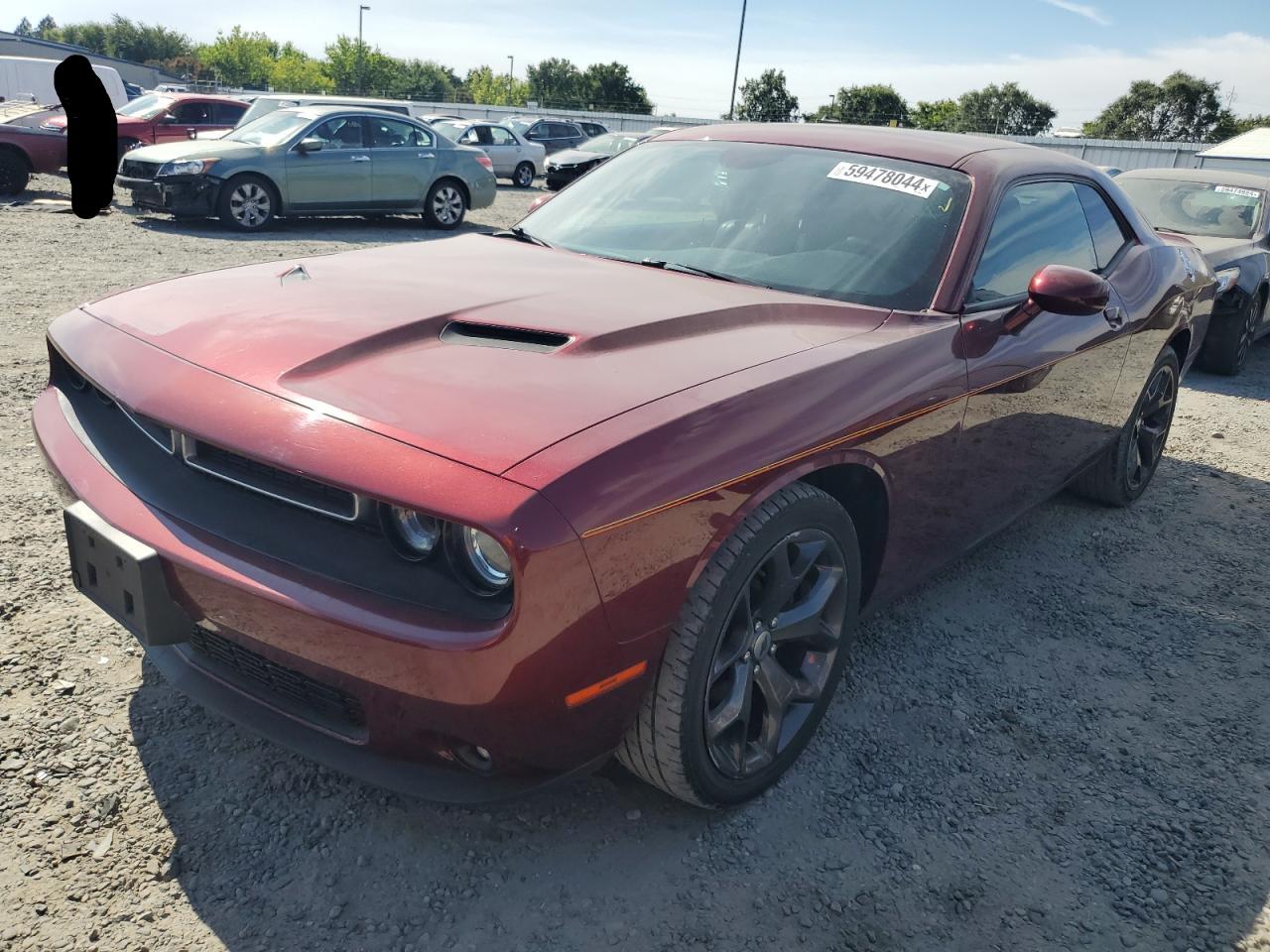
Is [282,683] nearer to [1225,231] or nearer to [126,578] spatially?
[126,578]

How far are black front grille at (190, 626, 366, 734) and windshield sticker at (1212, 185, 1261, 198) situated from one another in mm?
8291

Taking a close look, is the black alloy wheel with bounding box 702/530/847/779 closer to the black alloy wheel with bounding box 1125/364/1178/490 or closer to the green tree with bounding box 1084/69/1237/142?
the black alloy wheel with bounding box 1125/364/1178/490

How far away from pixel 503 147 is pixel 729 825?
20.3 metres

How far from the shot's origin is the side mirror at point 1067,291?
9.05ft

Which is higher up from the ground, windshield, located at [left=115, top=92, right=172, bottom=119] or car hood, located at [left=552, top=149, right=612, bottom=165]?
windshield, located at [left=115, top=92, right=172, bottom=119]

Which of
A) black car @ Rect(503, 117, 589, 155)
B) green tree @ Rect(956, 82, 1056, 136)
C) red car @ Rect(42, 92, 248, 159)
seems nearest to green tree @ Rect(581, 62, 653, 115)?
green tree @ Rect(956, 82, 1056, 136)

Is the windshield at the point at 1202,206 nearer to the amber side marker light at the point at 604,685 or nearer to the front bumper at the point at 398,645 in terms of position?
the amber side marker light at the point at 604,685

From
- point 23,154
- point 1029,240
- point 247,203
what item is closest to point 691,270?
point 1029,240

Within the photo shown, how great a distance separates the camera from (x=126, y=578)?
6.16ft

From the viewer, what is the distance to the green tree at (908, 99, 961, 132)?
66713mm

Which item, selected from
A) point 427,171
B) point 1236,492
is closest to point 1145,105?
point 427,171

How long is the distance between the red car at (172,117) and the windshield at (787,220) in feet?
42.0

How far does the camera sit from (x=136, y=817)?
210 cm

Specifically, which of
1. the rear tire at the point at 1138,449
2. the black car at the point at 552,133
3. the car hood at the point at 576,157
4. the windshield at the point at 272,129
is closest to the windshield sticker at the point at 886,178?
the rear tire at the point at 1138,449
